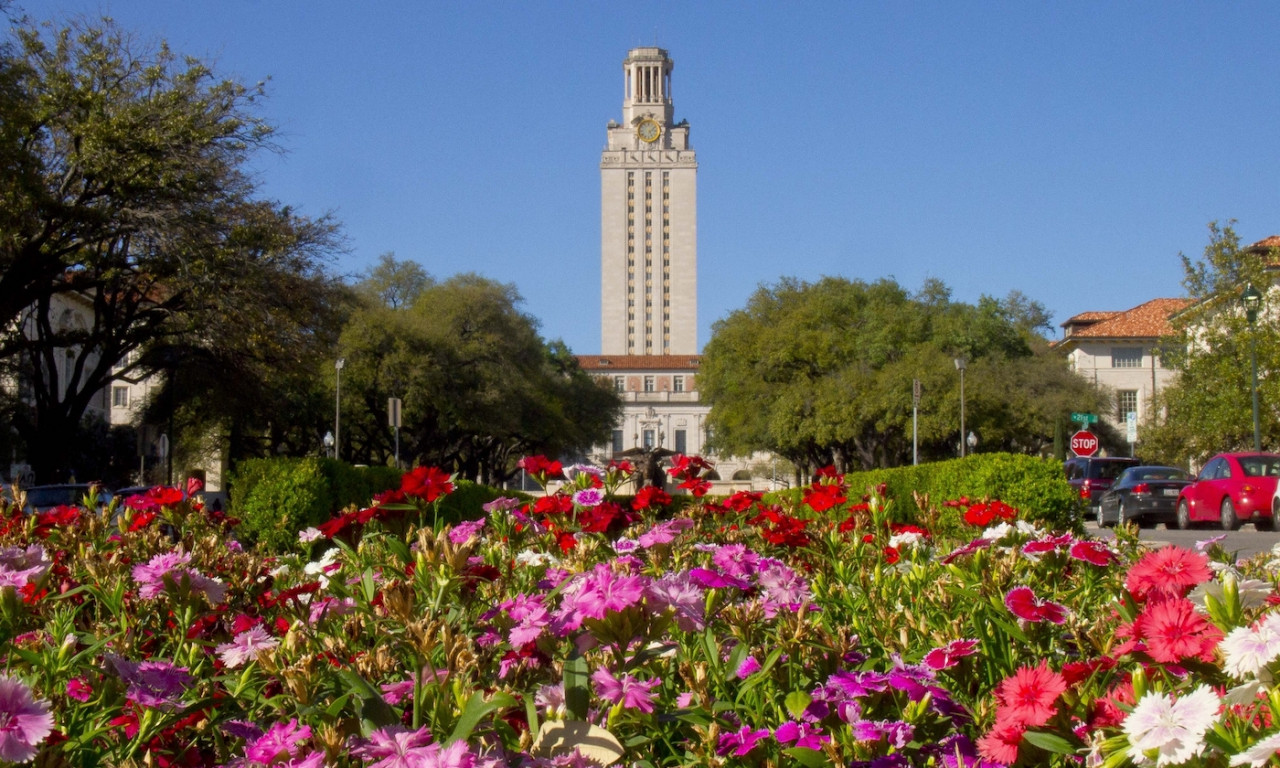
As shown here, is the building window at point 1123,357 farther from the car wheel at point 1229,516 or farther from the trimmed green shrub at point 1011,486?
the trimmed green shrub at point 1011,486

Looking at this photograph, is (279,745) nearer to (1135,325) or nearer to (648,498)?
(648,498)

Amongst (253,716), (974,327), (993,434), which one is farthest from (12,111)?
(974,327)

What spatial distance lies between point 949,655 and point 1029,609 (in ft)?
0.80

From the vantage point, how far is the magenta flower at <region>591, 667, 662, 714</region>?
1.95 meters

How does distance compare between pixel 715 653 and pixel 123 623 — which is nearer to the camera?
pixel 715 653

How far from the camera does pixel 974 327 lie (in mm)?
60062

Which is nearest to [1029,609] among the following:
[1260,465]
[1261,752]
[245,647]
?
[1261,752]

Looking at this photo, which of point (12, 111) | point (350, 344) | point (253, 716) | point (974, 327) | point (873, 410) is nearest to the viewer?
point (253, 716)

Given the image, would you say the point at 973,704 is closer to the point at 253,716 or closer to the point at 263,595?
the point at 253,716

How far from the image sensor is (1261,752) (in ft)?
4.58

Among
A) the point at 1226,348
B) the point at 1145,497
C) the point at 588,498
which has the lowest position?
the point at 1145,497

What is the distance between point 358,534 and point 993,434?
50.6 m

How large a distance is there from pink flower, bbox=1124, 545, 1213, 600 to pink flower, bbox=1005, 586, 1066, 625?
345mm

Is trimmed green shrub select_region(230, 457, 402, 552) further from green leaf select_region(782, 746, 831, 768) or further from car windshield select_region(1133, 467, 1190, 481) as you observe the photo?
car windshield select_region(1133, 467, 1190, 481)
